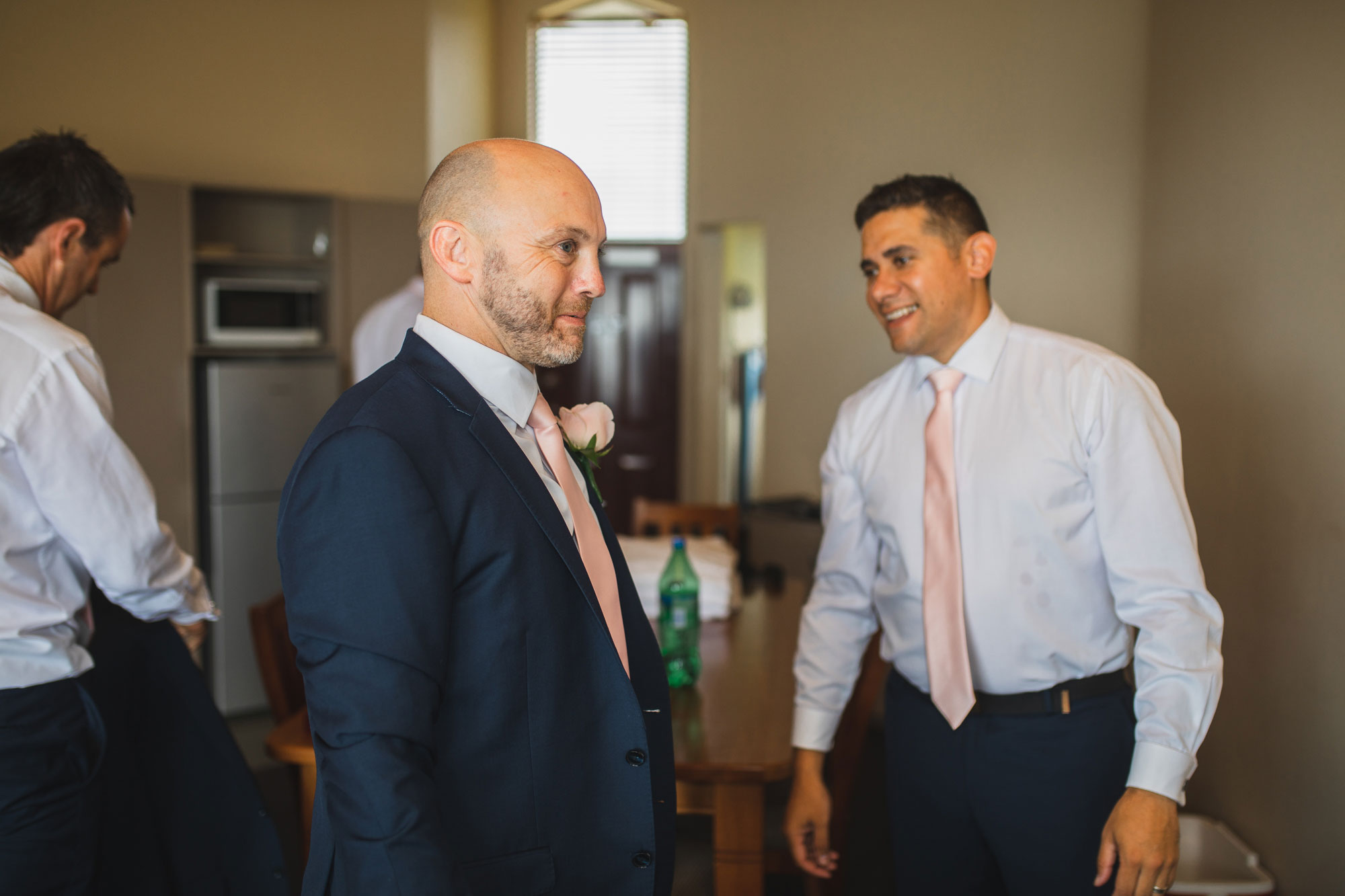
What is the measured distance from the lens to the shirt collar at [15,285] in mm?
1724

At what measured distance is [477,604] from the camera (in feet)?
3.36

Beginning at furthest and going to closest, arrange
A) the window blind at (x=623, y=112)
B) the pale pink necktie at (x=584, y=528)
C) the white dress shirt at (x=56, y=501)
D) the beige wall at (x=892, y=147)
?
the window blind at (x=623, y=112)
the beige wall at (x=892, y=147)
the white dress shirt at (x=56, y=501)
the pale pink necktie at (x=584, y=528)

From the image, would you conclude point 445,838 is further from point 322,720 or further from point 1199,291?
point 1199,291

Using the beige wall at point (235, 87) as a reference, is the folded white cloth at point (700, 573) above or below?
below

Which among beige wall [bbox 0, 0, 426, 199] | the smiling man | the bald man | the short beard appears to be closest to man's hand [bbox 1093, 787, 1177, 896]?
the smiling man

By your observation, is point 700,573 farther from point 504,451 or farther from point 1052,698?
point 504,451

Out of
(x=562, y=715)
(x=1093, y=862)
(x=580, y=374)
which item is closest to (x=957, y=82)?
(x=580, y=374)

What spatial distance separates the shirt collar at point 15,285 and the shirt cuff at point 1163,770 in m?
1.95

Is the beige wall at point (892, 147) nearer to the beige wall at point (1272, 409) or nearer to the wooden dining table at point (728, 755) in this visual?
the beige wall at point (1272, 409)

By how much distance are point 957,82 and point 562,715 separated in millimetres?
4775

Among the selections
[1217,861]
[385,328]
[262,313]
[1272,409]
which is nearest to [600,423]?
→ [1272,409]

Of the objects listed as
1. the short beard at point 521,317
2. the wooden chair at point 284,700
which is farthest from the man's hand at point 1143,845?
the wooden chair at point 284,700

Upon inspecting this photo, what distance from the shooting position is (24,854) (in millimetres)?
1569

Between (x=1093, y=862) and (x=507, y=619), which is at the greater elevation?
(x=507, y=619)
